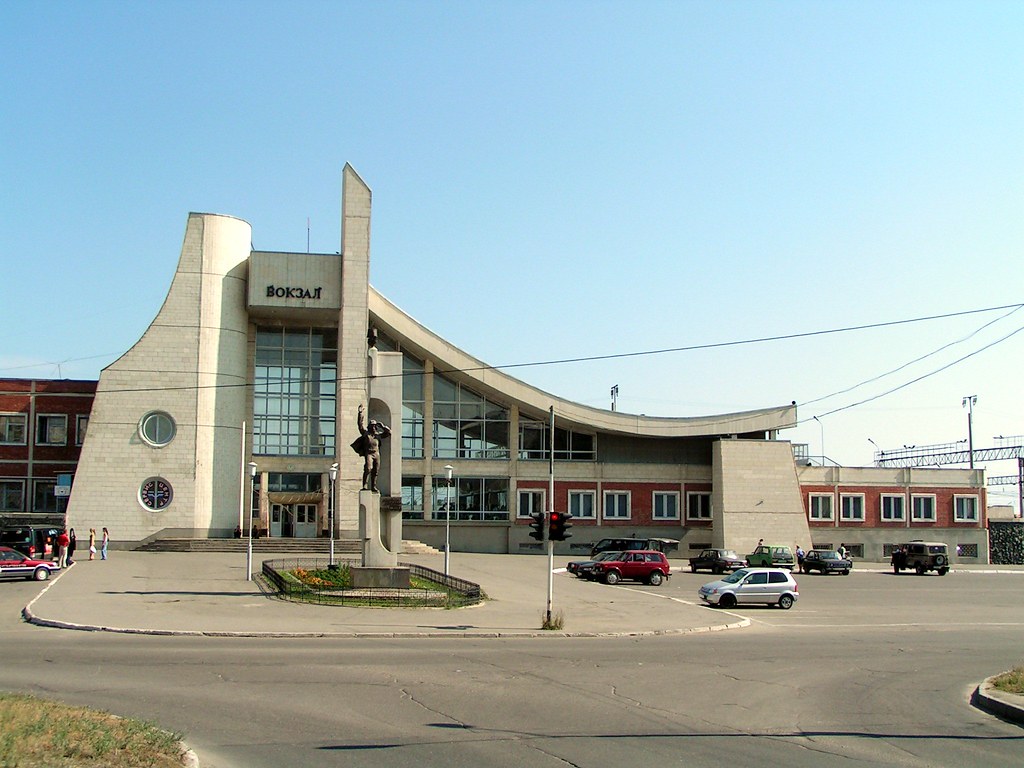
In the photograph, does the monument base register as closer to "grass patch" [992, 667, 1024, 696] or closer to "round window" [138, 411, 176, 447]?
"grass patch" [992, 667, 1024, 696]

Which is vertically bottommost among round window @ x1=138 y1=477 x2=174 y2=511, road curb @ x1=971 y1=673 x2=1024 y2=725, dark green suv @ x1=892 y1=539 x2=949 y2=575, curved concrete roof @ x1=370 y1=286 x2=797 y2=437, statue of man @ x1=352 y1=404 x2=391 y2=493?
dark green suv @ x1=892 y1=539 x2=949 y2=575

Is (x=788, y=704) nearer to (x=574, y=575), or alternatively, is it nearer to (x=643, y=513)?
(x=574, y=575)

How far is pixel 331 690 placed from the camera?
48.6 feet

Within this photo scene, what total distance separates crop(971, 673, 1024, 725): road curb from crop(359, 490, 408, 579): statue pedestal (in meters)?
20.4

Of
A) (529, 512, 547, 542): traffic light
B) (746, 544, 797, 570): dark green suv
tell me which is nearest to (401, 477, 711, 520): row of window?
(746, 544, 797, 570): dark green suv

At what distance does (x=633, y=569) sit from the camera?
1721 inches

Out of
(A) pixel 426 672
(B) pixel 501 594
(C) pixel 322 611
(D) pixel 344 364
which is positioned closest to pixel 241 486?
(D) pixel 344 364

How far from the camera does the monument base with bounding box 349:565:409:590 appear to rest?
3194cm

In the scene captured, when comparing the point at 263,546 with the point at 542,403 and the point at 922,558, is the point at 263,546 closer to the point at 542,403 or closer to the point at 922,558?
the point at 542,403

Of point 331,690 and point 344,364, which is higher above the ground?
point 344,364

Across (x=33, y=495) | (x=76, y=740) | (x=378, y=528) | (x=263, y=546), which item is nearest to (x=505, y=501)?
(x=263, y=546)

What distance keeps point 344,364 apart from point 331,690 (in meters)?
42.3

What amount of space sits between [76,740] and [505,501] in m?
54.8

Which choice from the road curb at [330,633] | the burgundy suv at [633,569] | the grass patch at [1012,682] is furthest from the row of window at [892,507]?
the grass patch at [1012,682]
